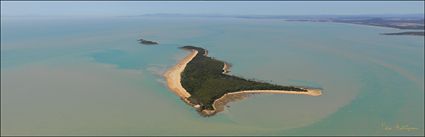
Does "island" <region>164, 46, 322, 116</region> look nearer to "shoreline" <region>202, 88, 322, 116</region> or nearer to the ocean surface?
"shoreline" <region>202, 88, 322, 116</region>

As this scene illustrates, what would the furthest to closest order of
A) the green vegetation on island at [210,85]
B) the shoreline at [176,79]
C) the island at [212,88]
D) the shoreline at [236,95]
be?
1. the shoreline at [176,79]
2. the green vegetation on island at [210,85]
3. the island at [212,88]
4. the shoreline at [236,95]

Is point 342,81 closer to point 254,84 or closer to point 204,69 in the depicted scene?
point 254,84

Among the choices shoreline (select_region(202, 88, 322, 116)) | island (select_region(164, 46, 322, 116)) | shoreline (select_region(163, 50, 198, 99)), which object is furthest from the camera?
shoreline (select_region(163, 50, 198, 99))

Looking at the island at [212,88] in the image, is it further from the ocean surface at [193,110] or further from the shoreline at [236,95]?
the ocean surface at [193,110]
